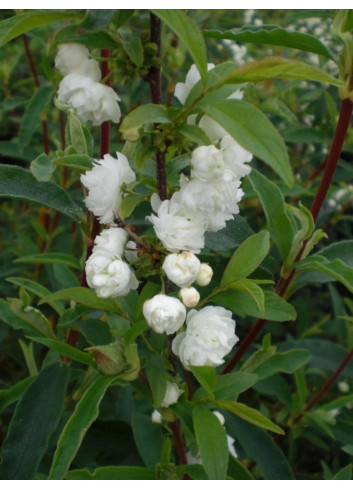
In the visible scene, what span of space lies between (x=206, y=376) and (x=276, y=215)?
437 mm

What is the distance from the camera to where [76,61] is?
40.4 inches

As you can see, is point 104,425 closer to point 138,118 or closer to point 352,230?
point 138,118

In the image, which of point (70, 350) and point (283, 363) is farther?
point (283, 363)

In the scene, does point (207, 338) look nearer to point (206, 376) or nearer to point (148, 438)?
point (206, 376)

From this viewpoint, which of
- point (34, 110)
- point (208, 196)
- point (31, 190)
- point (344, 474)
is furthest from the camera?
point (34, 110)

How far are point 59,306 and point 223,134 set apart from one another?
0.77 m

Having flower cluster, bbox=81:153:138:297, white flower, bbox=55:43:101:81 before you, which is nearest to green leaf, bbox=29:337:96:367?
flower cluster, bbox=81:153:138:297

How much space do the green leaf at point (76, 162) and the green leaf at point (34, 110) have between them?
1176 mm

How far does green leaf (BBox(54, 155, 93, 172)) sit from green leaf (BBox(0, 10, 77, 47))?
0.83 feet

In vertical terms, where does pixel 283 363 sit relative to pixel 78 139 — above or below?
below

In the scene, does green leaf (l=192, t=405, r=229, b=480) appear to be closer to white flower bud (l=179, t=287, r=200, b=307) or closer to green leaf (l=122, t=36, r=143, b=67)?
white flower bud (l=179, t=287, r=200, b=307)

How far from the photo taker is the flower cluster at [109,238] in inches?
40.4

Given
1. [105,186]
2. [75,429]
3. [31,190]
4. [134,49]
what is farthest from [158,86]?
[75,429]

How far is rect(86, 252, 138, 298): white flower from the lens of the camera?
1020 millimetres
